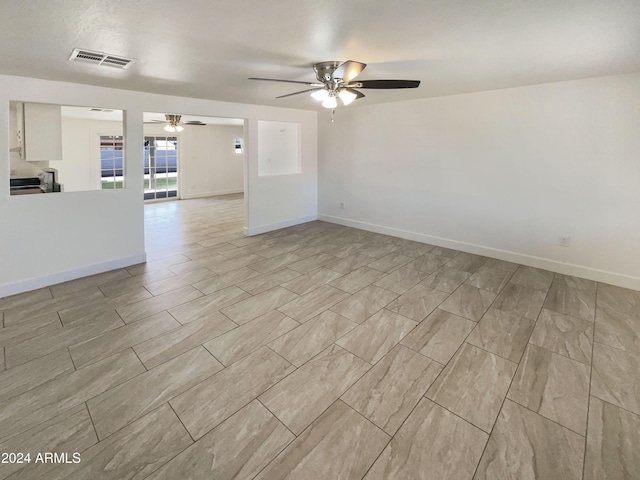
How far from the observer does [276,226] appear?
255 inches

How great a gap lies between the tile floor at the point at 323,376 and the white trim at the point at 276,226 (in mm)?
1942

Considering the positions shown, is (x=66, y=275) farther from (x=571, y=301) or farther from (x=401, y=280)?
(x=571, y=301)

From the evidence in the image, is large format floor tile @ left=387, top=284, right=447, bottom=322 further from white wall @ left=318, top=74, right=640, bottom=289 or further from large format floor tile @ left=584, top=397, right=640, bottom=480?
white wall @ left=318, top=74, right=640, bottom=289

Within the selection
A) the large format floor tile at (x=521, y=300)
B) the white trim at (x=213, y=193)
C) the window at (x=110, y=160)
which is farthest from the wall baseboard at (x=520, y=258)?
the window at (x=110, y=160)

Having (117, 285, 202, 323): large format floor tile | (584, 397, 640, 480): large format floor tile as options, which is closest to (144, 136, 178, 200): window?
(117, 285, 202, 323): large format floor tile

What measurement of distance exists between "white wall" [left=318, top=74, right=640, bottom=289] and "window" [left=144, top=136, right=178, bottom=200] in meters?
6.30

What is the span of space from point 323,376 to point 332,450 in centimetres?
61

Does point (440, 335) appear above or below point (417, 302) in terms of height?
below

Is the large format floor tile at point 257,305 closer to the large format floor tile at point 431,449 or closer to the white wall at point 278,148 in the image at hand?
the large format floor tile at point 431,449

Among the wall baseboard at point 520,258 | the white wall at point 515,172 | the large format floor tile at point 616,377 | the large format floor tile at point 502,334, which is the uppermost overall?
the white wall at point 515,172

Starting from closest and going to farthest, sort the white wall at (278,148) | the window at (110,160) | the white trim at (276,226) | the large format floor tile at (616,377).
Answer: the large format floor tile at (616,377) < the white trim at (276,226) < the white wall at (278,148) < the window at (110,160)

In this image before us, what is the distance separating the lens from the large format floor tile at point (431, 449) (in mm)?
1600

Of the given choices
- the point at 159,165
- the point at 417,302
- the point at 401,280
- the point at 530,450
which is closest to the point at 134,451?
the point at 530,450

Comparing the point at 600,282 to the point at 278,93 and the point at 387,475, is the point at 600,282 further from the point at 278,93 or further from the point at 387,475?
the point at 278,93
